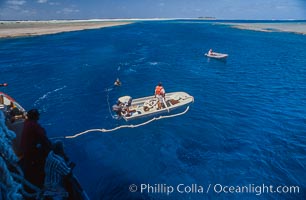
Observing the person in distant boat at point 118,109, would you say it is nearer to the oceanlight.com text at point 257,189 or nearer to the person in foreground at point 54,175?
the oceanlight.com text at point 257,189

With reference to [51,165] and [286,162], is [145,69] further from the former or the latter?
[51,165]

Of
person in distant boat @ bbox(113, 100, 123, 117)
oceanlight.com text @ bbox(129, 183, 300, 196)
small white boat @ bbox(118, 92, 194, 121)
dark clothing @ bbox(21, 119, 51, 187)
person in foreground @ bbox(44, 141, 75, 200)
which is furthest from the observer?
small white boat @ bbox(118, 92, 194, 121)

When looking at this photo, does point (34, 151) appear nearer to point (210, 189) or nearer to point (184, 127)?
point (210, 189)

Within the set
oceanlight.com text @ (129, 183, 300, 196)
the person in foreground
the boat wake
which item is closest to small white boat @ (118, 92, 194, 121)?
oceanlight.com text @ (129, 183, 300, 196)

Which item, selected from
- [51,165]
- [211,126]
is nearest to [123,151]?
[211,126]

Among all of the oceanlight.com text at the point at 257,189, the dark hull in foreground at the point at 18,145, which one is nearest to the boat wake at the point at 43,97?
the dark hull in foreground at the point at 18,145

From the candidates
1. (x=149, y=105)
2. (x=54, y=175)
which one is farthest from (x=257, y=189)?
(x=54, y=175)

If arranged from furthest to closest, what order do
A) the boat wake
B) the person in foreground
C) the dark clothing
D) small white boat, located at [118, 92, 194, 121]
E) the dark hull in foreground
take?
the boat wake, small white boat, located at [118, 92, 194, 121], the dark clothing, the dark hull in foreground, the person in foreground

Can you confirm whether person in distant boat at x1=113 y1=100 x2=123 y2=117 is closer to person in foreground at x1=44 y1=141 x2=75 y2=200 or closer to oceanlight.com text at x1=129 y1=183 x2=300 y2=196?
oceanlight.com text at x1=129 y1=183 x2=300 y2=196
